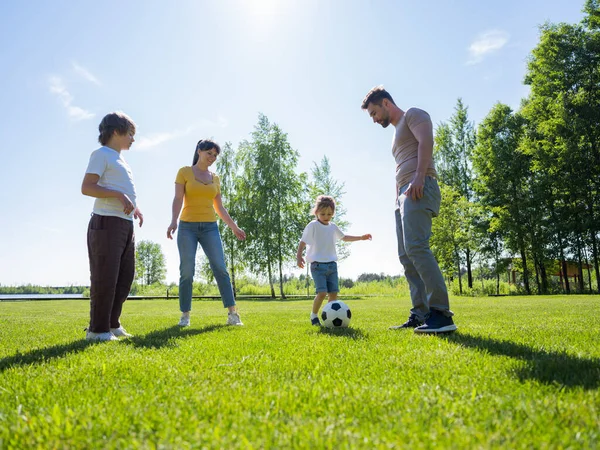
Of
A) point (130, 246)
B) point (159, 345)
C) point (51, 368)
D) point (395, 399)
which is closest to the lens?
point (395, 399)

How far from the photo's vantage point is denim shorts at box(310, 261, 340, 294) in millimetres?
6621

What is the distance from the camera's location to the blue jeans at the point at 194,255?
20.9 ft

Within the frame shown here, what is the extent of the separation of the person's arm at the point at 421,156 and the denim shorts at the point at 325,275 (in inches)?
96.3

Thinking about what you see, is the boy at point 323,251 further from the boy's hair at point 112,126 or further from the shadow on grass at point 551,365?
the shadow on grass at point 551,365

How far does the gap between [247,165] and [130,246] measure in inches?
1187

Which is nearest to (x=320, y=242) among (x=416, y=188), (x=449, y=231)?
(x=416, y=188)

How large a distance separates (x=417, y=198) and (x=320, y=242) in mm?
2495

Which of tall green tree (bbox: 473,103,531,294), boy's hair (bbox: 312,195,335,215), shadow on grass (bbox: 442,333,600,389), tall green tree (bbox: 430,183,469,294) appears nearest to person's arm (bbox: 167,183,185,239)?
boy's hair (bbox: 312,195,335,215)

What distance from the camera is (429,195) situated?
Result: 466 centimetres

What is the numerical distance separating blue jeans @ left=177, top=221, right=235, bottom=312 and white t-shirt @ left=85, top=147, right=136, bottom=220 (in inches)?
64.4

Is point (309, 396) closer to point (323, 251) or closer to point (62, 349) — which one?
point (62, 349)

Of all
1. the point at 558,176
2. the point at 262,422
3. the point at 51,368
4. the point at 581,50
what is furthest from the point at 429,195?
the point at 581,50

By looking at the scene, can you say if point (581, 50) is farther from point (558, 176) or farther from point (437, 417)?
point (437, 417)

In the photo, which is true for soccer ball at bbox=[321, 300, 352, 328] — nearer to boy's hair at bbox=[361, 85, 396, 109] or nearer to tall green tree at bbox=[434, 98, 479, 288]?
boy's hair at bbox=[361, 85, 396, 109]
